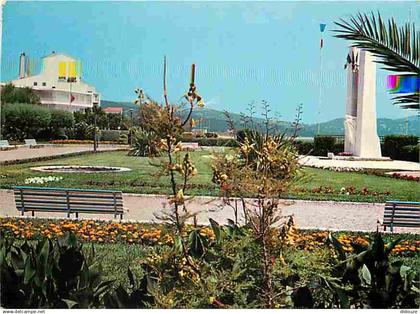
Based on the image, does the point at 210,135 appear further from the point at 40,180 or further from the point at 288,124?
the point at 40,180

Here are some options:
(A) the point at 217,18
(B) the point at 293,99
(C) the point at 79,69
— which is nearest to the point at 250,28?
(A) the point at 217,18

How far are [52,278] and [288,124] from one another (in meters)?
2.07

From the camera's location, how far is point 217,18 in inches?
209

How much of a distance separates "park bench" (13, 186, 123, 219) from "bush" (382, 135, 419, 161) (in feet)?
7.47

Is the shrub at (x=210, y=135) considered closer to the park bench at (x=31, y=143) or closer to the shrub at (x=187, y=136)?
the shrub at (x=187, y=136)

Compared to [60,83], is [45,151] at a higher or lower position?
lower

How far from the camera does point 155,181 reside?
5488 millimetres

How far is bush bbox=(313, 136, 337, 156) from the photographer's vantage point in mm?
5504

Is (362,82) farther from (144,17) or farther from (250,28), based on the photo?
(144,17)

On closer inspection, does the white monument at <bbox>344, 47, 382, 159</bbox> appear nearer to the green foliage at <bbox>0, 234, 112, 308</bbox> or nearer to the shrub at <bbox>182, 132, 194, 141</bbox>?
the shrub at <bbox>182, 132, 194, 141</bbox>

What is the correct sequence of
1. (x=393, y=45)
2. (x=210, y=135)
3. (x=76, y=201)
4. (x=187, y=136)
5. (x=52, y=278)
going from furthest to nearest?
(x=76, y=201) → (x=210, y=135) → (x=187, y=136) → (x=393, y=45) → (x=52, y=278)

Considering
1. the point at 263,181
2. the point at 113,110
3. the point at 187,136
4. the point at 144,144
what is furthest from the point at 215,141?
the point at 113,110

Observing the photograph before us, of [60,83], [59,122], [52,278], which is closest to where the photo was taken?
[52,278]

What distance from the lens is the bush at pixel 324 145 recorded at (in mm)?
5504
